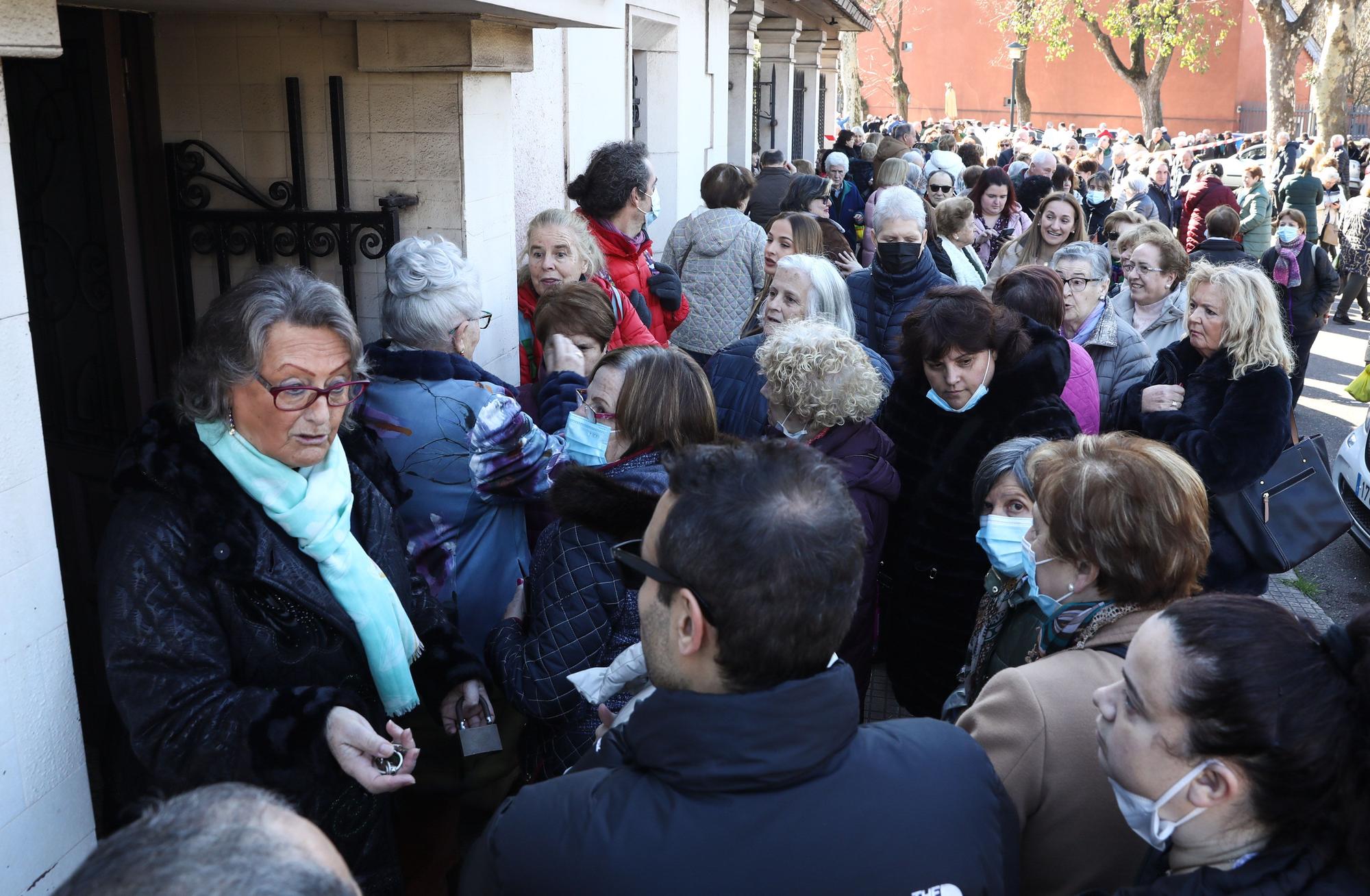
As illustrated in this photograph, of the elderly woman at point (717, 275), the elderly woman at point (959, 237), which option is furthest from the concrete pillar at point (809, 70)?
the elderly woman at point (717, 275)

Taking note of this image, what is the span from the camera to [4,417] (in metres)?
2.16

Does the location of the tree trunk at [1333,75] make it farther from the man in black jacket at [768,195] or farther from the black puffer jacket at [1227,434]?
the black puffer jacket at [1227,434]

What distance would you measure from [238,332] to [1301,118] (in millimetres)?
44175

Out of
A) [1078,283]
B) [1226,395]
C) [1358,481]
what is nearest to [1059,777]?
[1226,395]

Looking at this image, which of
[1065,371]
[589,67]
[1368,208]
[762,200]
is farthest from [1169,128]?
[1065,371]

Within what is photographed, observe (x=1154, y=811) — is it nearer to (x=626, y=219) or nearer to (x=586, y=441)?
(x=586, y=441)

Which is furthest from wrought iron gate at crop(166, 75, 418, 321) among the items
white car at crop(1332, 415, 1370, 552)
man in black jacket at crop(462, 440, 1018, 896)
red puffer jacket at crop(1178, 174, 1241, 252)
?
red puffer jacket at crop(1178, 174, 1241, 252)

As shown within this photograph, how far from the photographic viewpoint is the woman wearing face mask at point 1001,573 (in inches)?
108

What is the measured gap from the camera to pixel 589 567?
2.54 m

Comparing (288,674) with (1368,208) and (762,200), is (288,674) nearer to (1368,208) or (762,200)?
(762,200)

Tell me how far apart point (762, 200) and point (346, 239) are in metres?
6.10

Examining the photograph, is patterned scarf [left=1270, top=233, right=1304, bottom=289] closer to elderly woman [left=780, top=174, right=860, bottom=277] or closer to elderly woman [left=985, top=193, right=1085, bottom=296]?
elderly woman [left=985, top=193, right=1085, bottom=296]

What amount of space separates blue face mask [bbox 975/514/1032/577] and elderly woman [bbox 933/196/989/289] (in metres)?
3.95

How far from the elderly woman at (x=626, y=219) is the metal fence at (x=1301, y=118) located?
34.3 m
